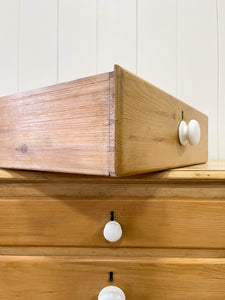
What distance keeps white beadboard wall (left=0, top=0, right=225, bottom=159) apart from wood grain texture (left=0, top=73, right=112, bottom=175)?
0.54 m

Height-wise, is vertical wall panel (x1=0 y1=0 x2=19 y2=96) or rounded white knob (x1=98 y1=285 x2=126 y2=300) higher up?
vertical wall panel (x1=0 y1=0 x2=19 y2=96)

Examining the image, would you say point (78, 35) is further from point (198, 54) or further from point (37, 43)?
point (198, 54)

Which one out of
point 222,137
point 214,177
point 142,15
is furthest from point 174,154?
point 142,15

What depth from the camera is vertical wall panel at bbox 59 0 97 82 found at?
2.71 ft

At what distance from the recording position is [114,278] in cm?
38

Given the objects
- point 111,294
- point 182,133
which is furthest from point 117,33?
point 111,294

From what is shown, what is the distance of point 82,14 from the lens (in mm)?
828

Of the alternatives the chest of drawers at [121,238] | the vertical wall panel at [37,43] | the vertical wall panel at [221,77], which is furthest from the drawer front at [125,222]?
the vertical wall panel at [37,43]

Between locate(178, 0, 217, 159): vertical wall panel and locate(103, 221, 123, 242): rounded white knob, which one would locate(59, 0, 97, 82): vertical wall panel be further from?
locate(103, 221, 123, 242): rounded white knob

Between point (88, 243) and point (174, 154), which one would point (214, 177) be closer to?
point (174, 154)

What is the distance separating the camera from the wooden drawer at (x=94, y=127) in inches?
9.5

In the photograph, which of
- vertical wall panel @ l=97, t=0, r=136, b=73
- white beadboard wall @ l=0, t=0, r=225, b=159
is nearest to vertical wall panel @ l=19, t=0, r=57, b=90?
white beadboard wall @ l=0, t=0, r=225, b=159

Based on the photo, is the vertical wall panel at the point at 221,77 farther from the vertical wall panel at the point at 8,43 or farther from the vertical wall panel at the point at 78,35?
the vertical wall panel at the point at 8,43

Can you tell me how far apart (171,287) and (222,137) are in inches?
24.2
